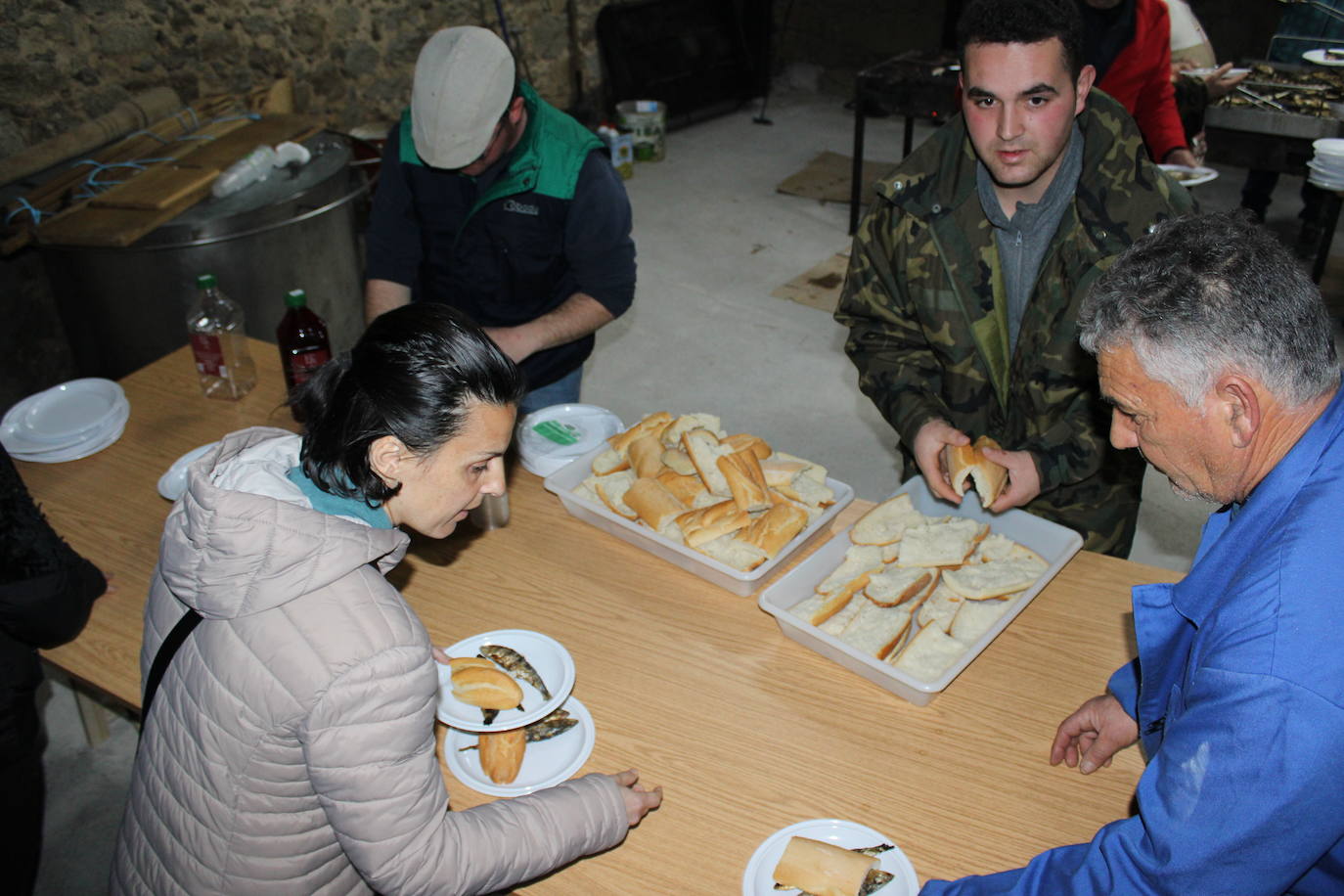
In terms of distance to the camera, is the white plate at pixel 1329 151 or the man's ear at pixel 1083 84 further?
the white plate at pixel 1329 151

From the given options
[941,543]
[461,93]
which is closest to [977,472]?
[941,543]

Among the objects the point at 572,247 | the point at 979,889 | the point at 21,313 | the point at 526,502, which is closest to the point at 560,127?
the point at 572,247

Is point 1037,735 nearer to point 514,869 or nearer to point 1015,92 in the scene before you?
point 514,869

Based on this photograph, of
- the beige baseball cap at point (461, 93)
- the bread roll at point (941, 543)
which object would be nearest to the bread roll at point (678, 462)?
the bread roll at point (941, 543)

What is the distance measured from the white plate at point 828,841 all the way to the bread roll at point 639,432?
41.7 inches

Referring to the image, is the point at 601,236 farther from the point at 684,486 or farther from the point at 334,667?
the point at 334,667

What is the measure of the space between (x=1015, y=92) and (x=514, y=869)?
5.93 feet

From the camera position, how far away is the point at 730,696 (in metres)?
1.82

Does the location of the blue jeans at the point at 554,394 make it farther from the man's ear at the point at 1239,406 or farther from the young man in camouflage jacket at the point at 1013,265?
the man's ear at the point at 1239,406

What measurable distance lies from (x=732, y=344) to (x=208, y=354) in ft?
10.1

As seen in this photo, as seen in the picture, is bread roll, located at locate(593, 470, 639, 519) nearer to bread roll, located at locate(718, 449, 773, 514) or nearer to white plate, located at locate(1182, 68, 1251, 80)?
bread roll, located at locate(718, 449, 773, 514)

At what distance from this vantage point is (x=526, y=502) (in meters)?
2.38

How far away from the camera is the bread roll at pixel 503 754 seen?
1.66 m

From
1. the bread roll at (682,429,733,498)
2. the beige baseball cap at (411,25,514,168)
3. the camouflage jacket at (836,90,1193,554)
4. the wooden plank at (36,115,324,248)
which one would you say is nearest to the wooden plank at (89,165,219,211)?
the wooden plank at (36,115,324,248)
